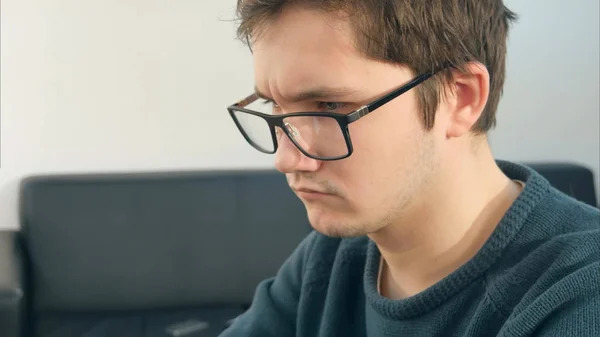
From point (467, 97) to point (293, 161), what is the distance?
0.29 metres

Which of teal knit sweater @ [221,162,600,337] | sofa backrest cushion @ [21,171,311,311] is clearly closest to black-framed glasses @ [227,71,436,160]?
teal knit sweater @ [221,162,600,337]

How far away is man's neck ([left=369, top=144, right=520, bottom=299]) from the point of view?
3.15 ft

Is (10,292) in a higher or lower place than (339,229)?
lower

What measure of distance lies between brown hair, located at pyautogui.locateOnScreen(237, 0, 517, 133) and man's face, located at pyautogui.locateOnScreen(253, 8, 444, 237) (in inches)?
0.6

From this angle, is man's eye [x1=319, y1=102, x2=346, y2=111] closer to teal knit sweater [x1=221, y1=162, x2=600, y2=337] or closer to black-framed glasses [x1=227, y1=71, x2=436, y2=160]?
black-framed glasses [x1=227, y1=71, x2=436, y2=160]

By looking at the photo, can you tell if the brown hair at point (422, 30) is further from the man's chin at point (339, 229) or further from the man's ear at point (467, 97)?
the man's chin at point (339, 229)

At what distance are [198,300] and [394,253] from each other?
4.45ft

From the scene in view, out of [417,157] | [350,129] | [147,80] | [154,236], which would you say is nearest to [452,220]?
[417,157]

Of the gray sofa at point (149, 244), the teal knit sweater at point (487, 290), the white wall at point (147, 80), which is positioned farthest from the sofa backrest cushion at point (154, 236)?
the teal knit sweater at point (487, 290)

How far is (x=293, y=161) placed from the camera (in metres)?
0.92

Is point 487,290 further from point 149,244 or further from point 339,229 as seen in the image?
point 149,244

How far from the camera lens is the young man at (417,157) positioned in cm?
87

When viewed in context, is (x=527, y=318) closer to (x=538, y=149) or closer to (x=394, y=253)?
(x=394, y=253)

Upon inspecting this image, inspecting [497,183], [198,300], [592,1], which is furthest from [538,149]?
[497,183]
